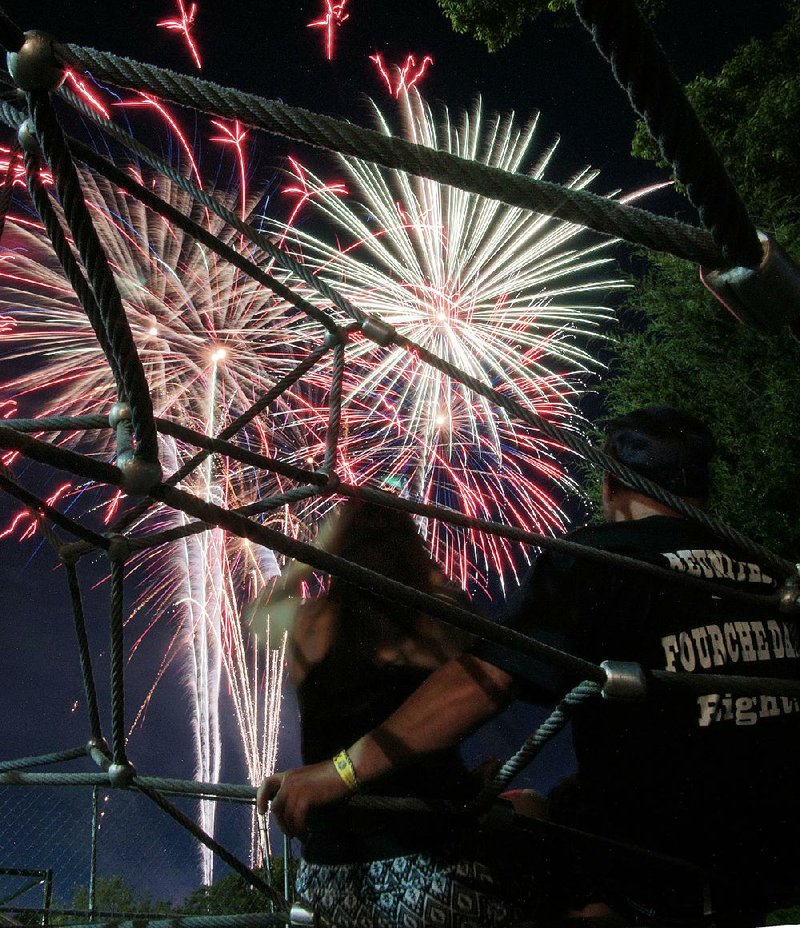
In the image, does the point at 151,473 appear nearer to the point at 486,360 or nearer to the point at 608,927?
the point at 608,927

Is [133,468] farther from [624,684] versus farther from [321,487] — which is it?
[321,487]

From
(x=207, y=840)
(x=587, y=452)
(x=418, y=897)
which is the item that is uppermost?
(x=587, y=452)

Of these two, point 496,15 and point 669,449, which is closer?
point 669,449

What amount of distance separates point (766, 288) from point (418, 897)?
194 centimetres

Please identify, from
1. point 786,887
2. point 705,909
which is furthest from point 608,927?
point 786,887

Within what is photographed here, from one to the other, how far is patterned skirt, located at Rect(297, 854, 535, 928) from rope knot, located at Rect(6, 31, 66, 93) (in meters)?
2.06

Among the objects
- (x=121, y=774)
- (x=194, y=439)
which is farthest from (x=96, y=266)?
(x=121, y=774)

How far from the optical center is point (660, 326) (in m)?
9.87

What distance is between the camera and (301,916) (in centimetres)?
196

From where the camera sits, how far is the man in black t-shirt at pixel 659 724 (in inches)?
68.2

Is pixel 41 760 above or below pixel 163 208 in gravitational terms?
below

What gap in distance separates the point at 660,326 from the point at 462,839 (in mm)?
8966

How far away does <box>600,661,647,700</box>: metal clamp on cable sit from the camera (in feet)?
4.06

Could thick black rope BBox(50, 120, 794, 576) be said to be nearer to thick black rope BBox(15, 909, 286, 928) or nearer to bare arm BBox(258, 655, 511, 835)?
bare arm BBox(258, 655, 511, 835)
